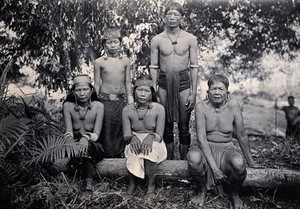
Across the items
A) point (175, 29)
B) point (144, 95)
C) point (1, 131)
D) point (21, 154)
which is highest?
point (175, 29)

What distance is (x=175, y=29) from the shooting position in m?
3.05

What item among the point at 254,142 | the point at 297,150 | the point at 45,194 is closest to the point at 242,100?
the point at 254,142

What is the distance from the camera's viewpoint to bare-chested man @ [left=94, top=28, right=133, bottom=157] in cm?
310

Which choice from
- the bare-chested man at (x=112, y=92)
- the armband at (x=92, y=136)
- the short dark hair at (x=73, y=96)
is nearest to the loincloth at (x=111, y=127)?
the bare-chested man at (x=112, y=92)

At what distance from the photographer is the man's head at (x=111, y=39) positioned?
9.84 ft

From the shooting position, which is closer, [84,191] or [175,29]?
[84,191]

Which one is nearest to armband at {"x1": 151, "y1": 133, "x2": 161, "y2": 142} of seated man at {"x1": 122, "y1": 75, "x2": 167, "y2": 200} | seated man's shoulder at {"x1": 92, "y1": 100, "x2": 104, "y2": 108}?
seated man at {"x1": 122, "y1": 75, "x2": 167, "y2": 200}

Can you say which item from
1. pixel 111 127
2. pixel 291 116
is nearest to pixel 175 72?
pixel 111 127

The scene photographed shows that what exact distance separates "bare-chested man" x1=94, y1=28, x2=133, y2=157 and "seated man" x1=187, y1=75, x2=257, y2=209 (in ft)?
2.60

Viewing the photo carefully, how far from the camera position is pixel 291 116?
13.0 feet

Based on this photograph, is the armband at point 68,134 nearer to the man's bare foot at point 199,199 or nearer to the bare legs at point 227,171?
the bare legs at point 227,171

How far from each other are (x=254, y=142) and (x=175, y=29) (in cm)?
229

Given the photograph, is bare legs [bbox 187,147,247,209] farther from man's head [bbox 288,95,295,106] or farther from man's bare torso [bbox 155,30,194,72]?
man's head [bbox 288,95,295,106]

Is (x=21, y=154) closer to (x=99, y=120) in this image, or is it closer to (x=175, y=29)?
(x=99, y=120)
